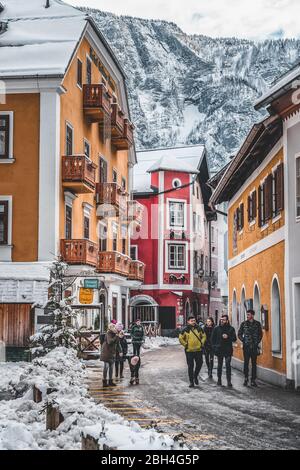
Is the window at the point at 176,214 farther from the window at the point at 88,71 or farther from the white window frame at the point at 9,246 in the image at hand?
the white window frame at the point at 9,246

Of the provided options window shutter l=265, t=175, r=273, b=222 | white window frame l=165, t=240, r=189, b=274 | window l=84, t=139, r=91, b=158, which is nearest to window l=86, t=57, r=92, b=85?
window l=84, t=139, r=91, b=158

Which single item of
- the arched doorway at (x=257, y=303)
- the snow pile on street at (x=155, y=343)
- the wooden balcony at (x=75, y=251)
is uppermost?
the wooden balcony at (x=75, y=251)

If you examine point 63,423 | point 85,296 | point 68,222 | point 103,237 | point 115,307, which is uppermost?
point 103,237

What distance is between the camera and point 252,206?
24844 millimetres

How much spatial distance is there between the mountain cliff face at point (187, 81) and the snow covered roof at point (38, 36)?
118 m

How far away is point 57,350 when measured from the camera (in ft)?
60.1

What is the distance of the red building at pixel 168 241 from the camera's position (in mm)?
55844

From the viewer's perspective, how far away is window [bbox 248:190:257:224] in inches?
953

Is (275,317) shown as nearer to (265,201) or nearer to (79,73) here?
(265,201)

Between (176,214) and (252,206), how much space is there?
32.5 meters

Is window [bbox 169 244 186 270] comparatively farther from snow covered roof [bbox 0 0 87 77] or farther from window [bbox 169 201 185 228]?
snow covered roof [bbox 0 0 87 77]

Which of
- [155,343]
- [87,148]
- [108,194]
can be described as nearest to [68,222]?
[87,148]

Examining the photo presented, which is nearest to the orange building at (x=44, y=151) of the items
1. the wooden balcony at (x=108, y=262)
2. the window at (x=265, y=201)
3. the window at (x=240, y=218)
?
the wooden balcony at (x=108, y=262)
